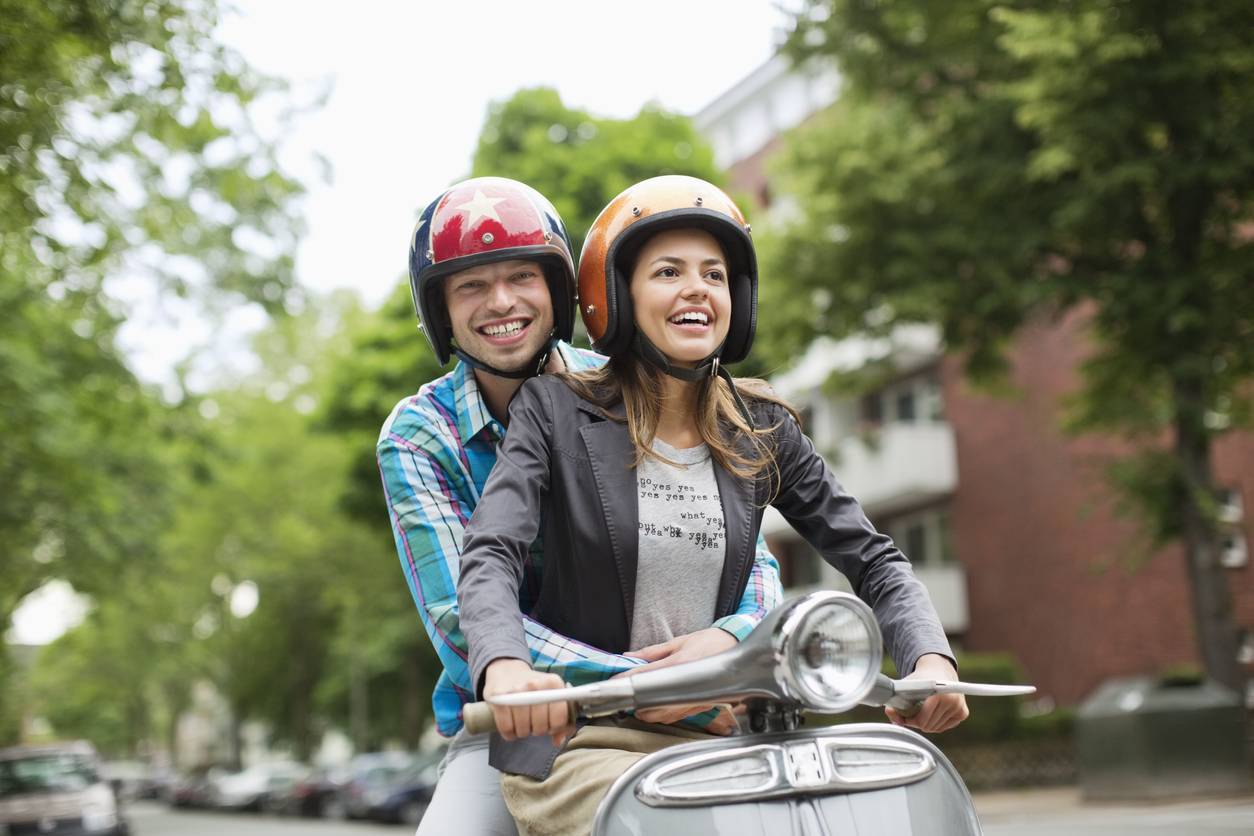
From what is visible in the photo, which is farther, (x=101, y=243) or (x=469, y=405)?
(x=101, y=243)

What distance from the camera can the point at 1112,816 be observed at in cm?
1474

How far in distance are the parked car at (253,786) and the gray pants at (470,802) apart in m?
40.0

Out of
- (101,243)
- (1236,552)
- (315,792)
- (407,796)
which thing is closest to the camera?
(101,243)

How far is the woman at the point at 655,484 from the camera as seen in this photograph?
222 cm

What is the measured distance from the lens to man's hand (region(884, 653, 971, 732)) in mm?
2174

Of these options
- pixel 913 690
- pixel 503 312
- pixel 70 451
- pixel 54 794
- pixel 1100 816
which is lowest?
pixel 1100 816

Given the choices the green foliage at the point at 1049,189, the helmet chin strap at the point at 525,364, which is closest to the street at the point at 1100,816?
the green foliage at the point at 1049,189

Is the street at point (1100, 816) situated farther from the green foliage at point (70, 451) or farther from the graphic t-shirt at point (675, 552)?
the green foliage at point (70, 451)

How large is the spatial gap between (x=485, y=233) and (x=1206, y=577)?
16007 millimetres

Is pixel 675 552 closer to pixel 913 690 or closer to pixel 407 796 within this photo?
pixel 913 690

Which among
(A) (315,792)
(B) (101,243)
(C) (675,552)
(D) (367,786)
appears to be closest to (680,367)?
(C) (675,552)

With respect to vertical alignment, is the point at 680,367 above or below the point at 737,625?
above

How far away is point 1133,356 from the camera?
16.1 metres

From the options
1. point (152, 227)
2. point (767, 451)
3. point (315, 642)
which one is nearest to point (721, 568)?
point (767, 451)
